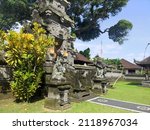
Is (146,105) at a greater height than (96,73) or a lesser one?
lesser

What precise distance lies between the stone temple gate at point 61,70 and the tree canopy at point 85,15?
10241 millimetres

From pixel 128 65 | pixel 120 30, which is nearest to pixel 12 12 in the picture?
pixel 120 30

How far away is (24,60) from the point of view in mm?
12836

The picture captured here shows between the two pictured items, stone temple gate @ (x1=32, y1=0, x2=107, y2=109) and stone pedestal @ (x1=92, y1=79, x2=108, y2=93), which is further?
stone pedestal @ (x1=92, y1=79, x2=108, y2=93)

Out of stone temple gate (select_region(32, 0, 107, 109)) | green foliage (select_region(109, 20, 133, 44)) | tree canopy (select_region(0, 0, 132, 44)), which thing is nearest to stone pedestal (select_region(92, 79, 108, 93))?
stone temple gate (select_region(32, 0, 107, 109))

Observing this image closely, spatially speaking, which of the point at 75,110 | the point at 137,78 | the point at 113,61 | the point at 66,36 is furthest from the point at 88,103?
the point at 113,61

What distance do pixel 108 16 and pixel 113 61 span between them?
20015 millimetres

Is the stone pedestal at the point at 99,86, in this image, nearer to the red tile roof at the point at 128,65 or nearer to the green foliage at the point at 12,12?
the green foliage at the point at 12,12

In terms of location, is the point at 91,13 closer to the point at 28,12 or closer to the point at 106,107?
the point at 28,12

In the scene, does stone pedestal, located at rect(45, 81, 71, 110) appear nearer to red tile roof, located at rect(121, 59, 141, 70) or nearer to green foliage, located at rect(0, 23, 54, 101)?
green foliage, located at rect(0, 23, 54, 101)

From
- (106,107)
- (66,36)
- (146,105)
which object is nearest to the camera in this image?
(106,107)

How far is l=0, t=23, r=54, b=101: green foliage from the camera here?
1245 centimetres

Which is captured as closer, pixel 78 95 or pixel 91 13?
pixel 78 95

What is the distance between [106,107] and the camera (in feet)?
40.9
